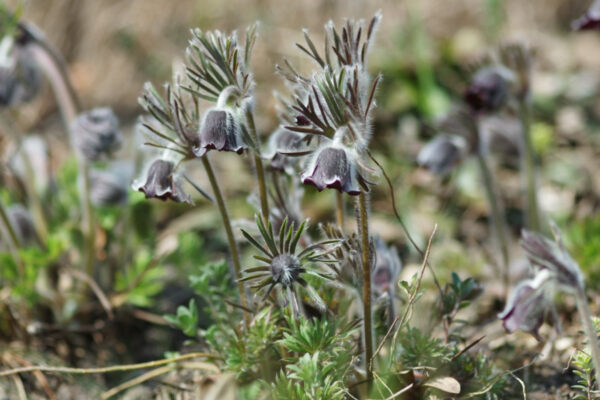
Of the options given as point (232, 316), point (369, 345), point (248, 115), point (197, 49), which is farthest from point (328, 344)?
point (197, 49)

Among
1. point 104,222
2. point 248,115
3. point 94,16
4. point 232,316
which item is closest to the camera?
point 248,115

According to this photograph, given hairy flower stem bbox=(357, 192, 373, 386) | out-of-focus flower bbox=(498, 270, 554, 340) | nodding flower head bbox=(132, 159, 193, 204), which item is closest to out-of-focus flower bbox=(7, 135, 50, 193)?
nodding flower head bbox=(132, 159, 193, 204)

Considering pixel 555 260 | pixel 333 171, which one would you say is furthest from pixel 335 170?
pixel 555 260

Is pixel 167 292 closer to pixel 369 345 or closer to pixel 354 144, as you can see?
pixel 369 345

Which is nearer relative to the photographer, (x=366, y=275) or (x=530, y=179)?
(x=366, y=275)

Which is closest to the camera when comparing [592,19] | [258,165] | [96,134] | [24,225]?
[258,165]

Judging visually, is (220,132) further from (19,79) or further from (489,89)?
(489,89)
